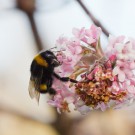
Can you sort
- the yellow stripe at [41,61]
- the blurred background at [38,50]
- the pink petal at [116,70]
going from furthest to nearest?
the blurred background at [38,50], the yellow stripe at [41,61], the pink petal at [116,70]

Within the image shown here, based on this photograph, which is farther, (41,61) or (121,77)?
(41,61)

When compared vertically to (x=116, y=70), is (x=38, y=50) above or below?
above

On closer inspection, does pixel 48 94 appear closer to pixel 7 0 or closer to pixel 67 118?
pixel 67 118

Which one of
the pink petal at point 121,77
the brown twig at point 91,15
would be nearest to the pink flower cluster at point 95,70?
the pink petal at point 121,77

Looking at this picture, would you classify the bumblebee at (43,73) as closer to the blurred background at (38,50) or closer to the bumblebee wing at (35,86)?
the bumblebee wing at (35,86)

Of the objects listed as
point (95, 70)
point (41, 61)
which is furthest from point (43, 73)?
point (95, 70)

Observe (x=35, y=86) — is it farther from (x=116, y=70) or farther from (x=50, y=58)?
(x=116, y=70)

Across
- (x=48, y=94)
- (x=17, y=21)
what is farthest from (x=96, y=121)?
(x=17, y=21)
